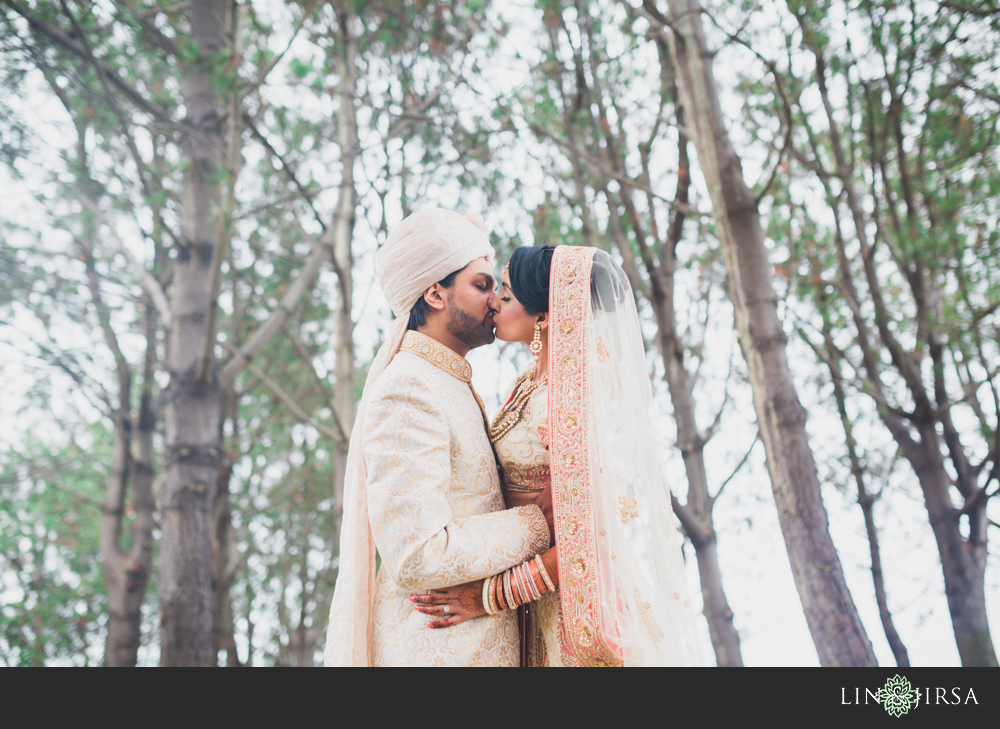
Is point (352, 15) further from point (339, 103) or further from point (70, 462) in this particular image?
point (70, 462)

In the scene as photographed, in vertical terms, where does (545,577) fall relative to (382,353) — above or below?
below

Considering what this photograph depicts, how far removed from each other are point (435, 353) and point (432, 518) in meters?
0.62

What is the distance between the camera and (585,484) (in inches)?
76.3

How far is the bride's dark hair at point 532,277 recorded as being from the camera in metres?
2.27

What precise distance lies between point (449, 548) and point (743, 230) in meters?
2.48

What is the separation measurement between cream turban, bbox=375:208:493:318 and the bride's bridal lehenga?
0.35 m

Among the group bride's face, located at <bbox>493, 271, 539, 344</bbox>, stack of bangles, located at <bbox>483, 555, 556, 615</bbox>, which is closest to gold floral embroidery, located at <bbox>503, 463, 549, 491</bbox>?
stack of bangles, located at <bbox>483, 555, 556, 615</bbox>

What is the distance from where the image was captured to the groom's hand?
207cm

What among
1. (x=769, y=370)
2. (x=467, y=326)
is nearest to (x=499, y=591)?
(x=467, y=326)

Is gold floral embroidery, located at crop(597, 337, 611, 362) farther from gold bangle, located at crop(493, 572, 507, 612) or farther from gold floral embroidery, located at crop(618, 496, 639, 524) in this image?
gold bangle, located at crop(493, 572, 507, 612)

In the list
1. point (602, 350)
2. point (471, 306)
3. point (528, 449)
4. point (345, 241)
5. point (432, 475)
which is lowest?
point (432, 475)

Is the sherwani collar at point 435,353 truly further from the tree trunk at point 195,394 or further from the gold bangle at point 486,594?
the tree trunk at point 195,394

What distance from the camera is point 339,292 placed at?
534 centimetres
